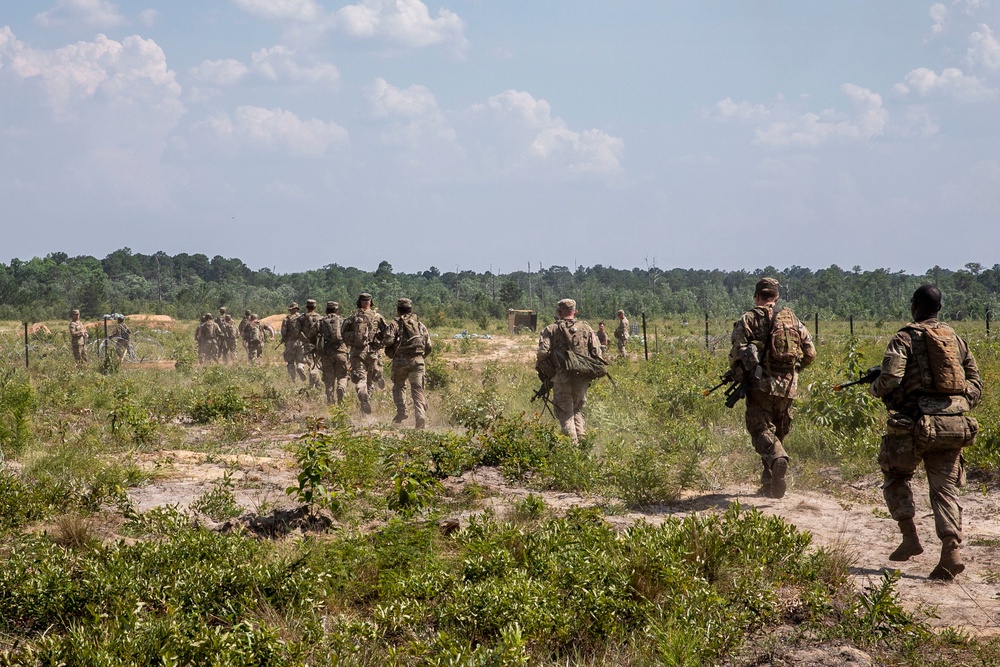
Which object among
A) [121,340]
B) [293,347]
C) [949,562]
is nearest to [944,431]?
[949,562]

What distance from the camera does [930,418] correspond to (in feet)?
18.1

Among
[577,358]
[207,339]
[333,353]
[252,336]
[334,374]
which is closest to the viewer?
[577,358]

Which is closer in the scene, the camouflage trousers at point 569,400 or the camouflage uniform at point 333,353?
the camouflage trousers at point 569,400

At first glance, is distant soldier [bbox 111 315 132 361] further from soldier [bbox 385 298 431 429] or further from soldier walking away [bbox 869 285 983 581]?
soldier walking away [bbox 869 285 983 581]

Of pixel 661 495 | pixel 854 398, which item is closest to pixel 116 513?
pixel 661 495

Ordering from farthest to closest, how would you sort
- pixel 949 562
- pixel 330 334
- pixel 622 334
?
pixel 622 334, pixel 330 334, pixel 949 562

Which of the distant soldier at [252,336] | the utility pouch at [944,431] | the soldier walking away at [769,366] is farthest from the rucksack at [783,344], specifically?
the distant soldier at [252,336]

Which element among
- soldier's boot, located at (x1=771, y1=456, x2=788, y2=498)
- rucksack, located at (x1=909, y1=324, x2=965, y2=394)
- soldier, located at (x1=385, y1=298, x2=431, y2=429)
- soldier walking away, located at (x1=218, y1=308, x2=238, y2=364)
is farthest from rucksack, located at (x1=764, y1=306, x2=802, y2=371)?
soldier walking away, located at (x1=218, y1=308, x2=238, y2=364)

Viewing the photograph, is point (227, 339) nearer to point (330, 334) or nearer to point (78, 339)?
point (78, 339)

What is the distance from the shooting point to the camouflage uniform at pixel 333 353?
14102 mm

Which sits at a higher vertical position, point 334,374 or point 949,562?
point 334,374

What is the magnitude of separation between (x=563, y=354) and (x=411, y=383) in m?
3.34

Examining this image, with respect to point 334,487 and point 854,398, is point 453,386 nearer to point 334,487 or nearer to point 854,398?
point 854,398

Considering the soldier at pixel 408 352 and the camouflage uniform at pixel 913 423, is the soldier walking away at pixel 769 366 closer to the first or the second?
the camouflage uniform at pixel 913 423
